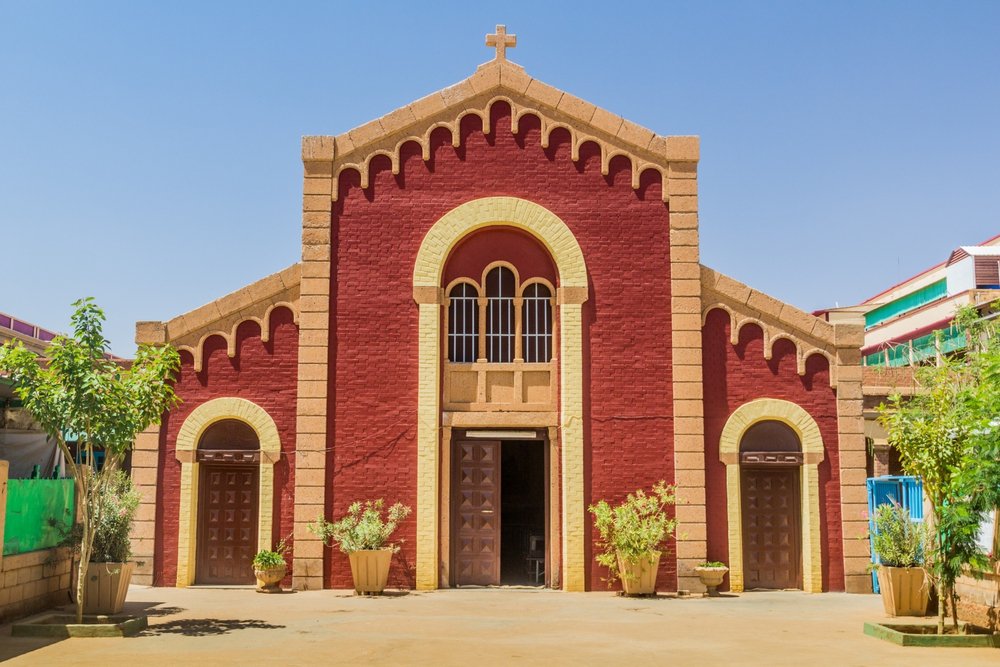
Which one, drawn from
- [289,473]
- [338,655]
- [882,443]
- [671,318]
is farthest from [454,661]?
[882,443]

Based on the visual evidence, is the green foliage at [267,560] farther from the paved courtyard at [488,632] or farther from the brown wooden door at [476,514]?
the brown wooden door at [476,514]

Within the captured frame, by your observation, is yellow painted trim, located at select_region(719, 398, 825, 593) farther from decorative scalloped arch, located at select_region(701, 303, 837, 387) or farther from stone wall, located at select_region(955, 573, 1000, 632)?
stone wall, located at select_region(955, 573, 1000, 632)

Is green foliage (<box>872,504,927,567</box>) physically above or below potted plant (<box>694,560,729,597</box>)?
above

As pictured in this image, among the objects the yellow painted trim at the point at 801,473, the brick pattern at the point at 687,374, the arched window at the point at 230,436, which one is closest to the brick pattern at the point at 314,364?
the arched window at the point at 230,436

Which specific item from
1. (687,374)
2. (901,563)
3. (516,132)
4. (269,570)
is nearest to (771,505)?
(687,374)

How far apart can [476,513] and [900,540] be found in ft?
25.6

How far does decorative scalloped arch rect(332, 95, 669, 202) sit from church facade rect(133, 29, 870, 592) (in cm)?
4

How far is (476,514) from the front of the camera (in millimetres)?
20406

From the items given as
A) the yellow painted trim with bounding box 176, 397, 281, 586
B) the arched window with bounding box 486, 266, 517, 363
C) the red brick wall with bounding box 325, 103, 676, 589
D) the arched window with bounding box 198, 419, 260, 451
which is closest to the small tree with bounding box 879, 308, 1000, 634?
the red brick wall with bounding box 325, 103, 676, 589

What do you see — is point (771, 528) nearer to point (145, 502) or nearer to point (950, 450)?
point (950, 450)

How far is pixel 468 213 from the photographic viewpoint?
20.8 m

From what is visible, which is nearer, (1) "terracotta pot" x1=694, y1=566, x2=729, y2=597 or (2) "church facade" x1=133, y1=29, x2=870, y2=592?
(1) "terracotta pot" x1=694, y1=566, x2=729, y2=597

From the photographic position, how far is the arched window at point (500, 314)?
2084 centimetres

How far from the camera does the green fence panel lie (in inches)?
582
